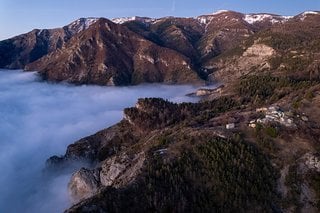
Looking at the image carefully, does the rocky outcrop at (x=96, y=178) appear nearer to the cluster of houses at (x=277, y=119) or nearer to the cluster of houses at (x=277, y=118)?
the cluster of houses at (x=277, y=119)

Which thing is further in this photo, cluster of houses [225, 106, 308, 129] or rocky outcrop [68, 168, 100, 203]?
rocky outcrop [68, 168, 100, 203]

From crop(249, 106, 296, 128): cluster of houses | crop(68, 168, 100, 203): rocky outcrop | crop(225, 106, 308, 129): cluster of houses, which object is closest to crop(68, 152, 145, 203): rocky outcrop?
crop(68, 168, 100, 203): rocky outcrop

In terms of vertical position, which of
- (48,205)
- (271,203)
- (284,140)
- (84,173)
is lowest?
(48,205)

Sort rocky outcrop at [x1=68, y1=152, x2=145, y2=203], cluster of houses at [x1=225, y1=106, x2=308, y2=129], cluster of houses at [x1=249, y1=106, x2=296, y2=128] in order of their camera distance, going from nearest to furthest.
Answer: cluster of houses at [x1=249, y1=106, x2=296, y2=128] → cluster of houses at [x1=225, y1=106, x2=308, y2=129] → rocky outcrop at [x1=68, y1=152, x2=145, y2=203]

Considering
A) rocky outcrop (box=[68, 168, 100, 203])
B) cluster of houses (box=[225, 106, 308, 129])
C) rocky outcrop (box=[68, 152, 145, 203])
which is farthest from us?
rocky outcrop (box=[68, 168, 100, 203])

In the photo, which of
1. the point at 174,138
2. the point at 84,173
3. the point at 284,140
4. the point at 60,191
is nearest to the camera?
the point at 284,140

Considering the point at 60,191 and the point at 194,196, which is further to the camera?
the point at 60,191

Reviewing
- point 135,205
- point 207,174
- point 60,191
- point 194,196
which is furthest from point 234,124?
point 60,191

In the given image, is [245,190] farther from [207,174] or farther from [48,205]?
[48,205]

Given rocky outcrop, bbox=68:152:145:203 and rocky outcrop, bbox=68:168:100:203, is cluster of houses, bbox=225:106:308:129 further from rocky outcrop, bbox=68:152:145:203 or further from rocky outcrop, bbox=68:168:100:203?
rocky outcrop, bbox=68:168:100:203

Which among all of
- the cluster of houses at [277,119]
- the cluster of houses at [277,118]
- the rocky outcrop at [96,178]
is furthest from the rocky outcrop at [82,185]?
the cluster of houses at [277,118]

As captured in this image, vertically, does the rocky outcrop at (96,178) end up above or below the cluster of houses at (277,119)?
below
